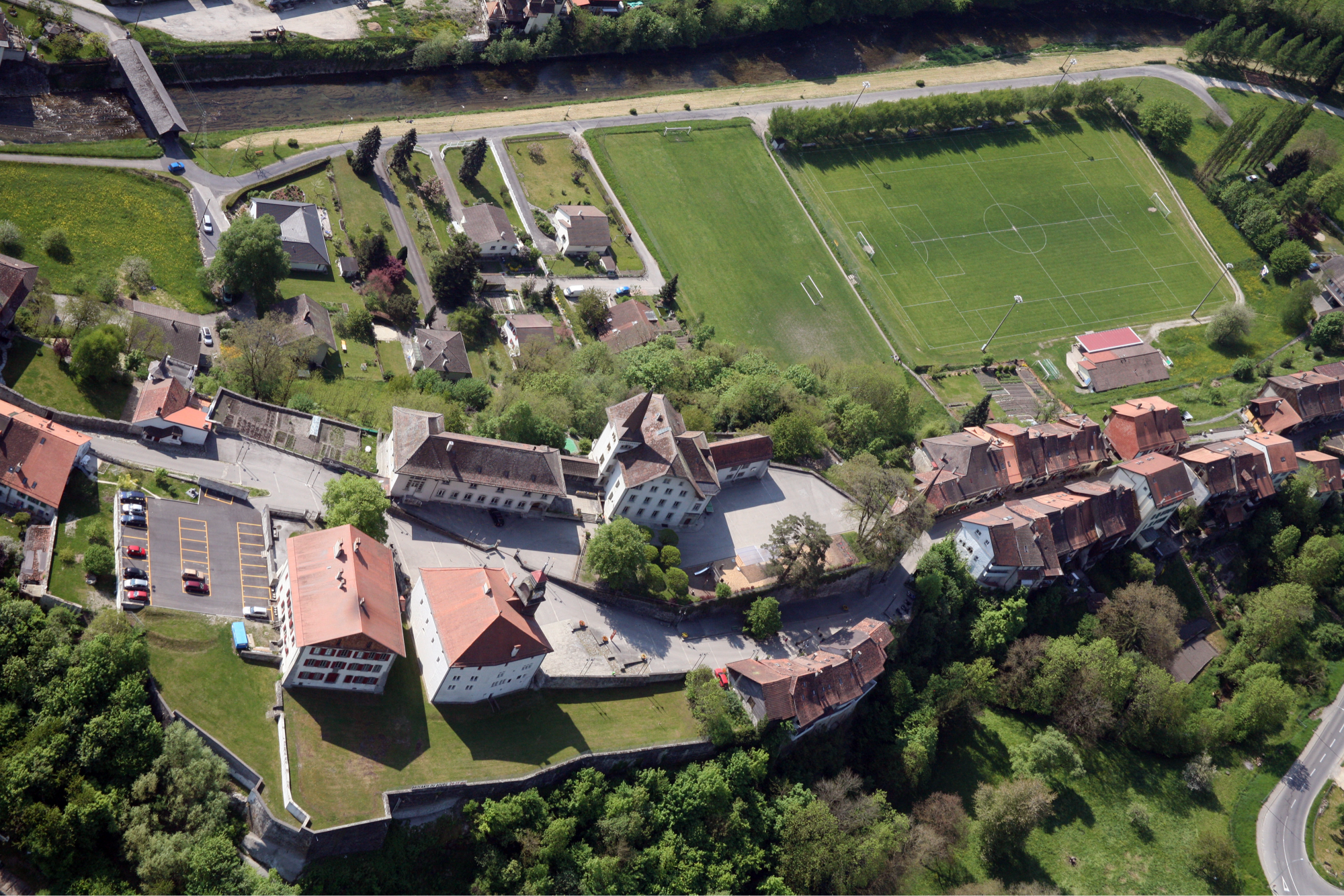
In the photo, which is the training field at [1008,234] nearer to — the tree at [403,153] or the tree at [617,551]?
the tree at [403,153]

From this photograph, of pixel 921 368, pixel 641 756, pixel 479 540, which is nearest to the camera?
pixel 641 756

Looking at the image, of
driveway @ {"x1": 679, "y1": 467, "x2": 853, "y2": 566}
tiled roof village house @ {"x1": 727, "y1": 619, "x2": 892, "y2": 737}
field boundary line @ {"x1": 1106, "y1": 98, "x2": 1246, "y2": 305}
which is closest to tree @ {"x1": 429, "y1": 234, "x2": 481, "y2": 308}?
driveway @ {"x1": 679, "y1": 467, "x2": 853, "y2": 566}

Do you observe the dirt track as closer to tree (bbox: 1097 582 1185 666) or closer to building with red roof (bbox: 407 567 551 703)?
building with red roof (bbox: 407 567 551 703)

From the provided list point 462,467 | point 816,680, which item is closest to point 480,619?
point 462,467

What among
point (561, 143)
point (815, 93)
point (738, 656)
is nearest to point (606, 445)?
point (738, 656)

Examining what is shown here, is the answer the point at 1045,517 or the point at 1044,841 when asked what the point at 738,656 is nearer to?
the point at 1044,841
